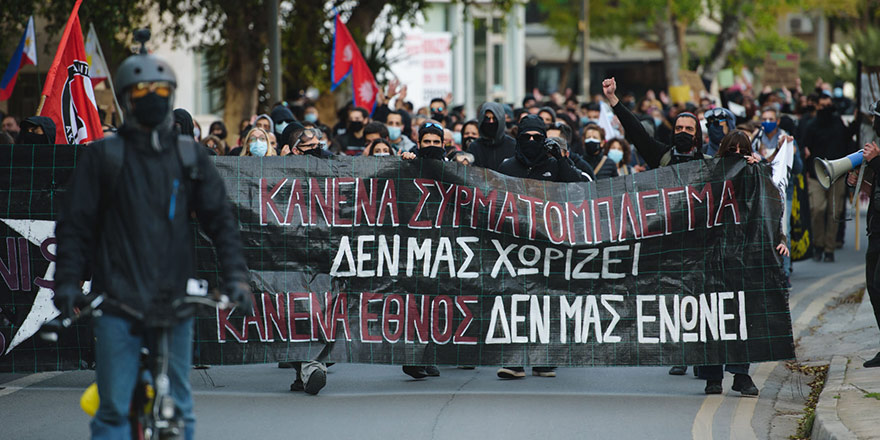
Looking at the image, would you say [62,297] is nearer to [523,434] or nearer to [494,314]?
[523,434]

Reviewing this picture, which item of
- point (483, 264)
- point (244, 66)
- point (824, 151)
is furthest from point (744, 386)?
point (244, 66)

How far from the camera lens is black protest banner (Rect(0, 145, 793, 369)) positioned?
26.8 feet

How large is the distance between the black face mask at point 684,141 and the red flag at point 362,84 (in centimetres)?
791

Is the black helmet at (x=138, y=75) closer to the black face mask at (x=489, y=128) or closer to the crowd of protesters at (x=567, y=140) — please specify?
the crowd of protesters at (x=567, y=140)

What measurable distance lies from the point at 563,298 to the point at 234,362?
2162 millimetres

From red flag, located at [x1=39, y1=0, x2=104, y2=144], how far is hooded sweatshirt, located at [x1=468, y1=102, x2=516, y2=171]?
3.38 meters

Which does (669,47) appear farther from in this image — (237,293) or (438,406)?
(237,293)

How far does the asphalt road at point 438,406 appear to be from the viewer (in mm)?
7094

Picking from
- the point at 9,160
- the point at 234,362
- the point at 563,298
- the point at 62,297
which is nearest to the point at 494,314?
the point at 563,298

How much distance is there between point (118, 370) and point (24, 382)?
421 centimetres

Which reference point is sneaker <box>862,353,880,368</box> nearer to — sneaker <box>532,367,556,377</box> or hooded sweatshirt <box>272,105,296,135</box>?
sneaker <box>532,367,556,377</box>

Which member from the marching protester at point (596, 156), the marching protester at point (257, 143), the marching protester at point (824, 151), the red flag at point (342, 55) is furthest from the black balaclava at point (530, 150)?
the marching protester at point (824, 151)

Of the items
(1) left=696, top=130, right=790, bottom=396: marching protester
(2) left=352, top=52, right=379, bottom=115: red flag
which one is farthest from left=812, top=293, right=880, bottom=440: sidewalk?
(2) left=352, top=52, right=379, bottom=115: red flag

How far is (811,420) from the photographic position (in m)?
7.25
